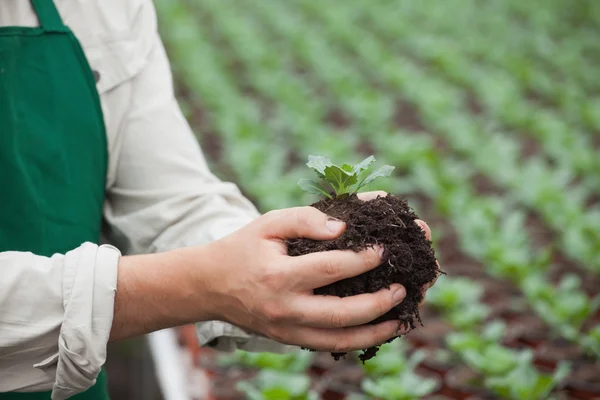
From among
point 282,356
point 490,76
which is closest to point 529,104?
point 490,76

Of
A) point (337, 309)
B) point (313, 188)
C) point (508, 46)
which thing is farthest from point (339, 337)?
point (508, 46)

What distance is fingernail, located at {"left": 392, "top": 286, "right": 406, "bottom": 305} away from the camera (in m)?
1.16

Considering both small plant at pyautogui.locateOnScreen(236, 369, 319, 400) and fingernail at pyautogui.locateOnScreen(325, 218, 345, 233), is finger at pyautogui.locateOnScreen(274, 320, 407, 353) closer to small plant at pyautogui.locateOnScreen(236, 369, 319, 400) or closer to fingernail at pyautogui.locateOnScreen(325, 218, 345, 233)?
fingernail at pyautogui.locateOnScreen(325, 218, 345, 233)

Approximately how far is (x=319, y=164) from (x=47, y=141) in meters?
0.47

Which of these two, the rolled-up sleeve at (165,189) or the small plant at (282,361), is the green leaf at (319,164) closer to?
the rolled-up sleeve at (165,189)

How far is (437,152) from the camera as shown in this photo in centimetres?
433

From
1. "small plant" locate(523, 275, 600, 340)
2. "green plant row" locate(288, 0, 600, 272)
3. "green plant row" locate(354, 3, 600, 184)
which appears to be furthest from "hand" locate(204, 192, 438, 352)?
"green plant row" locate(354, 3, 600, 184)

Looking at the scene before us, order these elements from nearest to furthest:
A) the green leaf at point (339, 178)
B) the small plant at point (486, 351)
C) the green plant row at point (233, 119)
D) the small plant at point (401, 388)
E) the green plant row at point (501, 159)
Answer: the green leaf at point (339, 178) < the small plant at point (401, 388) < the small plant at point (486, 351) < the green plant row at point (501, 159) < the green plant row at point (233, 119)

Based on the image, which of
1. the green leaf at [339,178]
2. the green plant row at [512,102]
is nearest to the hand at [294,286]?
the green leaf at [339,178]

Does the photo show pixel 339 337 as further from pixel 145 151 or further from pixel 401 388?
pixel 401 388

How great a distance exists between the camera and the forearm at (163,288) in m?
1.14

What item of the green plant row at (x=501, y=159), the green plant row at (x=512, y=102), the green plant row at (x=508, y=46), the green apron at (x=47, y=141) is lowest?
the green apron at (x=47, y=141)

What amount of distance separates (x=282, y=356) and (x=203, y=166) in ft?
3.76

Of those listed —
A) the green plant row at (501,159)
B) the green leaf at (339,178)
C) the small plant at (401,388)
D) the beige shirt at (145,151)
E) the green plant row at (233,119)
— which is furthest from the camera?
the green plant row at (233,119)
